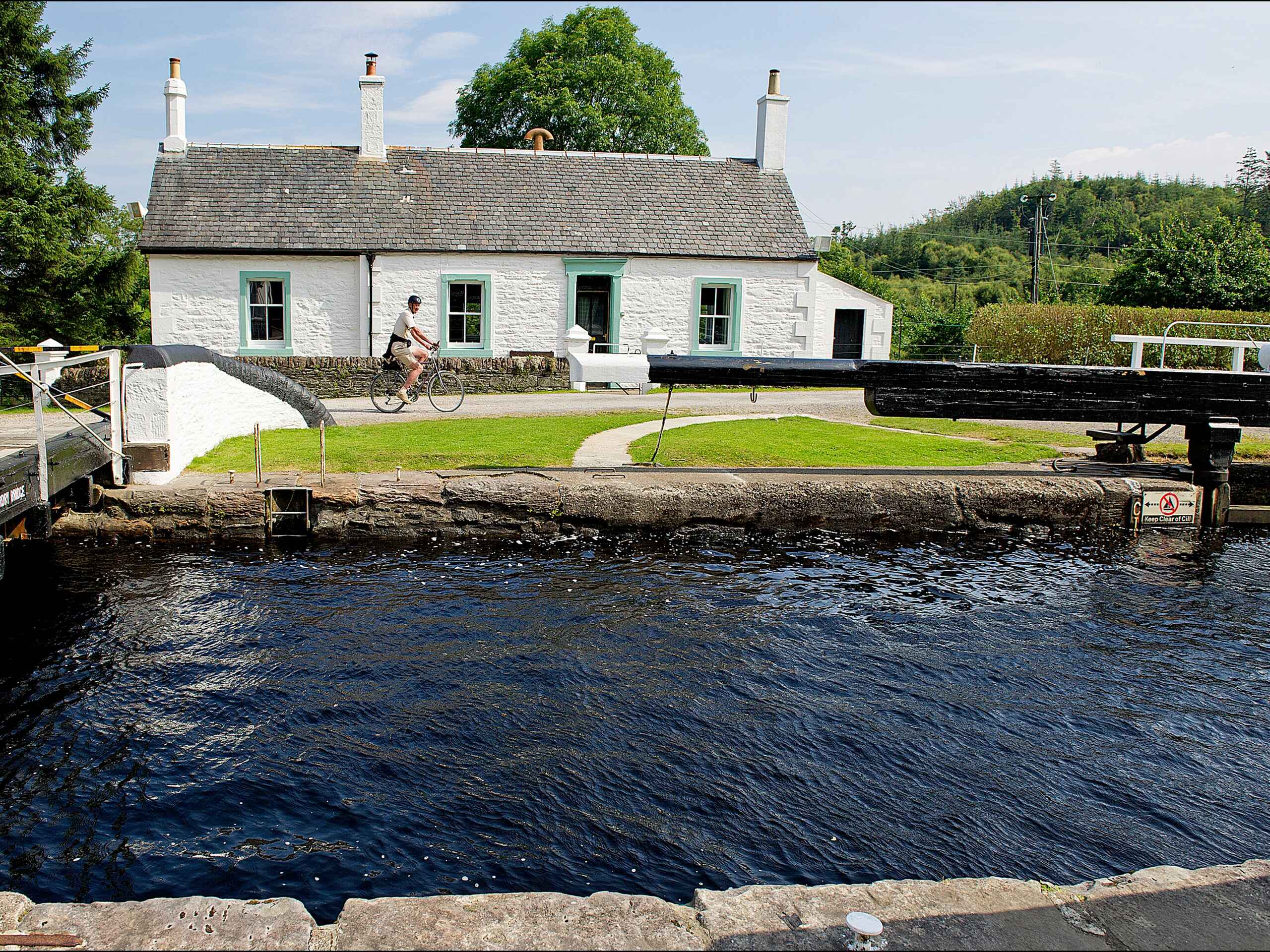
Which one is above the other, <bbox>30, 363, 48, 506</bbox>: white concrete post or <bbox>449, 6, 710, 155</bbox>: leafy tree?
<bbox>449, 6, 710, 155</bbox>: leafy tree

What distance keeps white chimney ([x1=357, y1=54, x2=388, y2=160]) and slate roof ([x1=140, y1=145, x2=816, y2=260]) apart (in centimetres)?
27

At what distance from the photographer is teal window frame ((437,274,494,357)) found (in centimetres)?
2222

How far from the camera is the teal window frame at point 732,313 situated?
23.2 metres

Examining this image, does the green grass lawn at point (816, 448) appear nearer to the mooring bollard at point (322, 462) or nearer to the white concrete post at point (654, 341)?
the mooring bollard at point (322, 462)

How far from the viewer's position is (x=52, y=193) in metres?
24.3

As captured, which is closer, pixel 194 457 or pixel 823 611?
pixel 823 611

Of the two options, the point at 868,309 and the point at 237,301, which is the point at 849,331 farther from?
→ the point at 237,301

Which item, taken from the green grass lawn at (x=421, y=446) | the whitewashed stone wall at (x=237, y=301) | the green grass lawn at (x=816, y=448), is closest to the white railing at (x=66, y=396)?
the green grass lawn at (x=421, y=446)

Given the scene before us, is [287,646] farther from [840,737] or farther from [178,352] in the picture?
[178,352]

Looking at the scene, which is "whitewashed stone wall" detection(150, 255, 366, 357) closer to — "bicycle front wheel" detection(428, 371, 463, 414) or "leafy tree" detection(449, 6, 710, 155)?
"bicycle front wheel" detection(428, 371, 463, 414)

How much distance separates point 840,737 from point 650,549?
13.8ft

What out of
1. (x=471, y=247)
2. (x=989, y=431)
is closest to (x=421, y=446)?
(x=989, y=431)

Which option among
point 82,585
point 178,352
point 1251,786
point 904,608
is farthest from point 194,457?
point 1251,786

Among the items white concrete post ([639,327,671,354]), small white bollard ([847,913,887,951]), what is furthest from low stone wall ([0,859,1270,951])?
white concrete post ([639,327,671,354])
